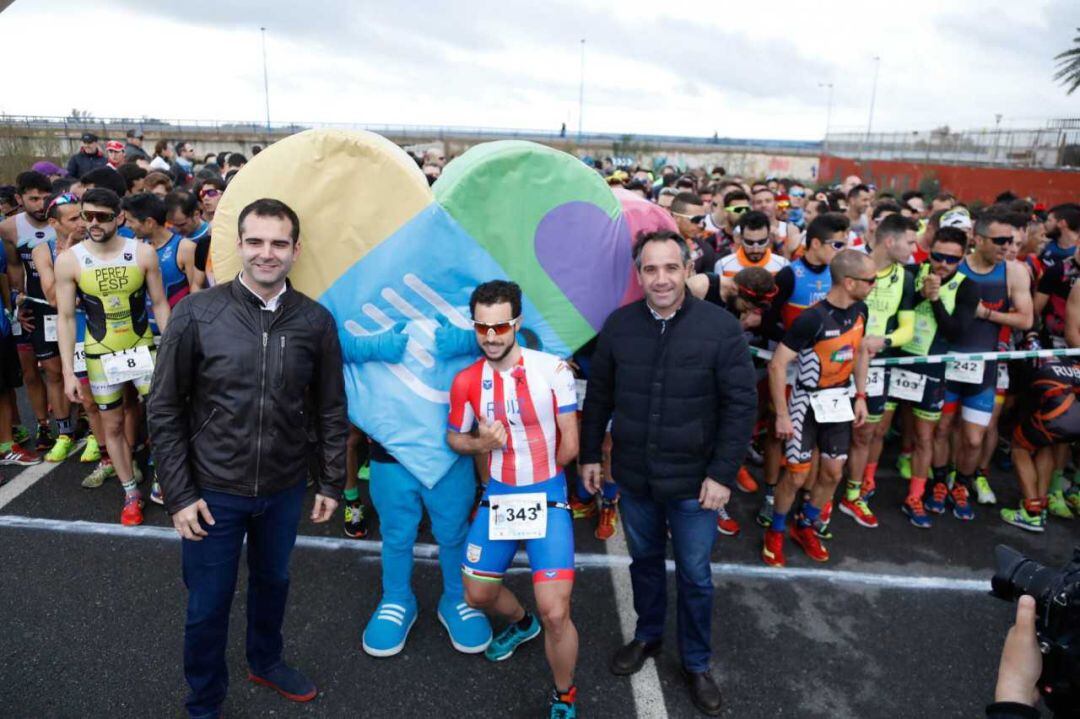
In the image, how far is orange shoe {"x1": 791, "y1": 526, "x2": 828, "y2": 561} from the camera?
14.5 ft

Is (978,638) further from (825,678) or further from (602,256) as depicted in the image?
(602,256)

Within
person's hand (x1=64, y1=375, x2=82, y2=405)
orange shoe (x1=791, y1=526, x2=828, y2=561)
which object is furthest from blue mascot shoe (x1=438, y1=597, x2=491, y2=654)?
person's hand (x1=64, y1=375, x2=82, y2=405)

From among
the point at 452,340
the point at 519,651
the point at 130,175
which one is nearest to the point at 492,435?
the point at 452,340

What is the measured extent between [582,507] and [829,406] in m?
1.84

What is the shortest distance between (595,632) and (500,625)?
517 millimetres

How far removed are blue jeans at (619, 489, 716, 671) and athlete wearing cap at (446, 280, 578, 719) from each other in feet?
1.39

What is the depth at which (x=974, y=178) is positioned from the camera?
80.3 feet

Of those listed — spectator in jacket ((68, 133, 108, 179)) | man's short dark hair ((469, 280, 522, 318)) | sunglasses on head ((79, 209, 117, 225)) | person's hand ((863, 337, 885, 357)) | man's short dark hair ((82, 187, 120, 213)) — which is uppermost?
spectator in jacket ((68, 133, 108, 179))

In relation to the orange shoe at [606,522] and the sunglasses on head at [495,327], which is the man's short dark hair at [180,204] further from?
the orange shoe at [606,522]

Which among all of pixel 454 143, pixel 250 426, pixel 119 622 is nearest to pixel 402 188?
pixel 250 426

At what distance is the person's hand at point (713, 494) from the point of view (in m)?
3.01

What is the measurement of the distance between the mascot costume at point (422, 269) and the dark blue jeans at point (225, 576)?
0.57 m

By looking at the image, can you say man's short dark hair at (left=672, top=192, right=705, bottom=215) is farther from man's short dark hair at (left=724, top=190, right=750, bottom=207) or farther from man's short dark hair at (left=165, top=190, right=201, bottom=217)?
man's short dark hair at (left=165, top=190, right=201, bottom=217)

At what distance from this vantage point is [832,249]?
4730 mm
